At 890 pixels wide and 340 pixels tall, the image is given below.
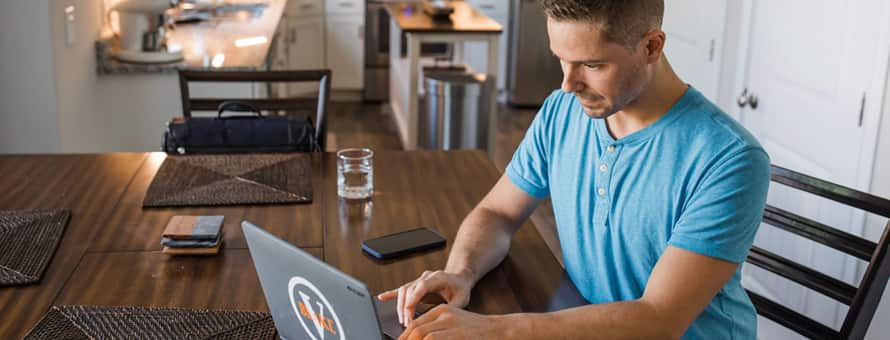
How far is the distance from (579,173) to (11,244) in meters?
1.06

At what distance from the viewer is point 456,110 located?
16.5ft

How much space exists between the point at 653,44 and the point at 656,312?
0.39 m

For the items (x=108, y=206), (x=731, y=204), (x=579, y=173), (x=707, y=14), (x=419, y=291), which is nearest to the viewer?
(x=731, y=204)

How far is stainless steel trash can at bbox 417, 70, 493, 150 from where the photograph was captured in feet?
16.4

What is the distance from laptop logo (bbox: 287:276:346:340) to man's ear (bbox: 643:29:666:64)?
60 centimetres

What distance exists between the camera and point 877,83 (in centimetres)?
241

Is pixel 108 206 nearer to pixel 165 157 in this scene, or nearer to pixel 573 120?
pixel 165 157

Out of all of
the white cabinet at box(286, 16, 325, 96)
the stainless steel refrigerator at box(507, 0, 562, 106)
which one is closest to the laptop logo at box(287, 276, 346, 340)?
the white cabinet at box(286, 16, 325, 96)

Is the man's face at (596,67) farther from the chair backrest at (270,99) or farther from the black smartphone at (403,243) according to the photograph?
the chair backrest at (270,99)

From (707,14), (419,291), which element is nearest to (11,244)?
(419,291)

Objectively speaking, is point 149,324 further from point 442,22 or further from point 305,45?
point 305,45

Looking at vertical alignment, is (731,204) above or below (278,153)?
above

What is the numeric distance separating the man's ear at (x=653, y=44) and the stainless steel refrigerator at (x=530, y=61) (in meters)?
5.49

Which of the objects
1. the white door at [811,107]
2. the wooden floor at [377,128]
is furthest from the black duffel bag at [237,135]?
the wooden floor at [377,128]
